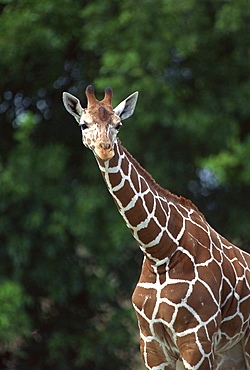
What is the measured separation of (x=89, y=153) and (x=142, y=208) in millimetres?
4828

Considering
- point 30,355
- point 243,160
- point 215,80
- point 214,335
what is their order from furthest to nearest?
point 30,355, point 215,80, point 243,160, point 214,335

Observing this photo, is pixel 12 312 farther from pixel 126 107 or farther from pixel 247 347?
pixel 126 107

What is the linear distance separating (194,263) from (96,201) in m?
4.21

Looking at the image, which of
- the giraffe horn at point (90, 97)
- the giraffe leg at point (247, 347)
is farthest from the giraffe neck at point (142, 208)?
the giraffe leg at point (247, 347)

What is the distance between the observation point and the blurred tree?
760 cm

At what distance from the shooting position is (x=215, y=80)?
796 centimetres

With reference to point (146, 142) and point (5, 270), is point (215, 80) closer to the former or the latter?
point (146, 142)

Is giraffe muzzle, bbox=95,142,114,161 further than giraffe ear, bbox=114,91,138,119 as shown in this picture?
No

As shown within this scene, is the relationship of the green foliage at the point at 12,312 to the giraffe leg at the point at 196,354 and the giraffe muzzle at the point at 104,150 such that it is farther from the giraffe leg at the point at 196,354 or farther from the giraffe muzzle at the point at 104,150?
the giraffe muzzle at the point at 104,150

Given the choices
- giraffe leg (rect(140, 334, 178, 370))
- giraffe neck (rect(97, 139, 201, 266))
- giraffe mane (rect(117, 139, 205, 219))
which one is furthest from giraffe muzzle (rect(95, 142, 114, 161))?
giraffe leg (rect(140, 334, 178, 370))

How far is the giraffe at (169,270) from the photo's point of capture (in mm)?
3453

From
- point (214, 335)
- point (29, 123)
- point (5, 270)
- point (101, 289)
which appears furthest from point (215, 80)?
point (214, 335)

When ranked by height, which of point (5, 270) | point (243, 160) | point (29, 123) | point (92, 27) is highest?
point (92, 27)

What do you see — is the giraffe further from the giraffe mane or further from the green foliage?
the green foliage
